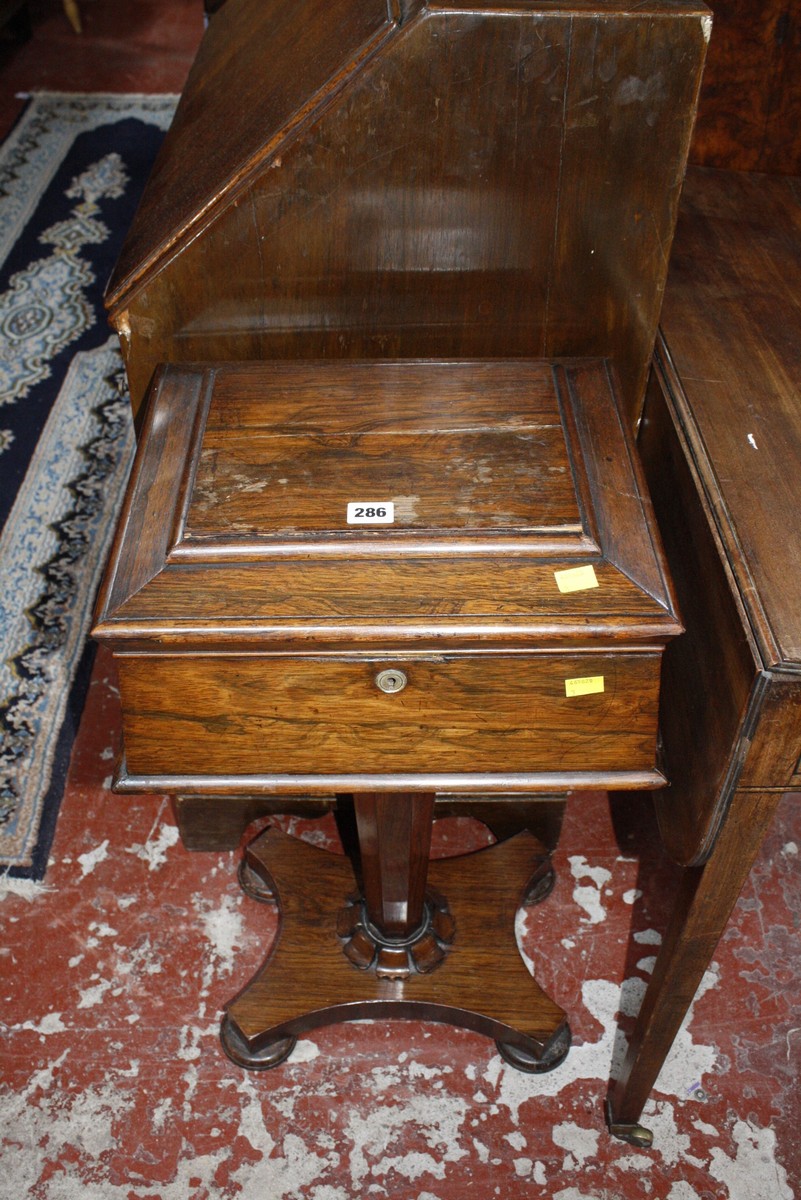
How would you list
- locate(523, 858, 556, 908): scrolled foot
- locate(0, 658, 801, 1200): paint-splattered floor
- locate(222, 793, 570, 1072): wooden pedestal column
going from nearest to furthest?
locate(0, 658, 801, 1200): paint-splattered floor → locate(222, 793, 570, 1072): wooden pedestal column → locate(523, 858, 556, 908): scrolled foot

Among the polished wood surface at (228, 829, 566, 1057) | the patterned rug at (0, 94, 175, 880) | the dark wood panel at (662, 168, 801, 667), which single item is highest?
the dark wood panel at (662, 168, 801, 667)

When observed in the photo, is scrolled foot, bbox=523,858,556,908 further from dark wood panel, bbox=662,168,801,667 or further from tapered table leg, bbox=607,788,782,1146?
dark wood panel, bbox=662,168,801,667

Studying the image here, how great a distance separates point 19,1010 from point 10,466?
1.53 metres

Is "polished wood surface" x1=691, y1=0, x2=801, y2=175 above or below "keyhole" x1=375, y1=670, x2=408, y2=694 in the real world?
above

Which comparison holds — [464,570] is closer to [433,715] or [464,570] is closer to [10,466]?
[433,715]

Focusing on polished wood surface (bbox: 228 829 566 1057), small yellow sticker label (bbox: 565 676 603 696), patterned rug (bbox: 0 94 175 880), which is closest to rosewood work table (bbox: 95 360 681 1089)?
small yellow sticker label (bbox: 565 676 603 696)

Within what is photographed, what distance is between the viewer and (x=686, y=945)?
4.65 feet

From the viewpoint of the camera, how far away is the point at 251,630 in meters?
1.16

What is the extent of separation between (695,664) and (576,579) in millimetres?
267

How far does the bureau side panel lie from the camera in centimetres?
121

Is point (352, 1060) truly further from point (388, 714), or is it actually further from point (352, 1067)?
point (388, 714)

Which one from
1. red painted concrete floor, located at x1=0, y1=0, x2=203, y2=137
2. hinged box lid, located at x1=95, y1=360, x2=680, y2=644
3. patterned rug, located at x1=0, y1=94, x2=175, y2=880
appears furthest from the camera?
red painted concrete floor, located at x1=0, y1=0, x2=203, y2=137

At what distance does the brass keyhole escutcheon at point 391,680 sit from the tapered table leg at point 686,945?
0.39 m

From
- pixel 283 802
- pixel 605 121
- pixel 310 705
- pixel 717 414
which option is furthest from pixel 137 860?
pixel 605 121
